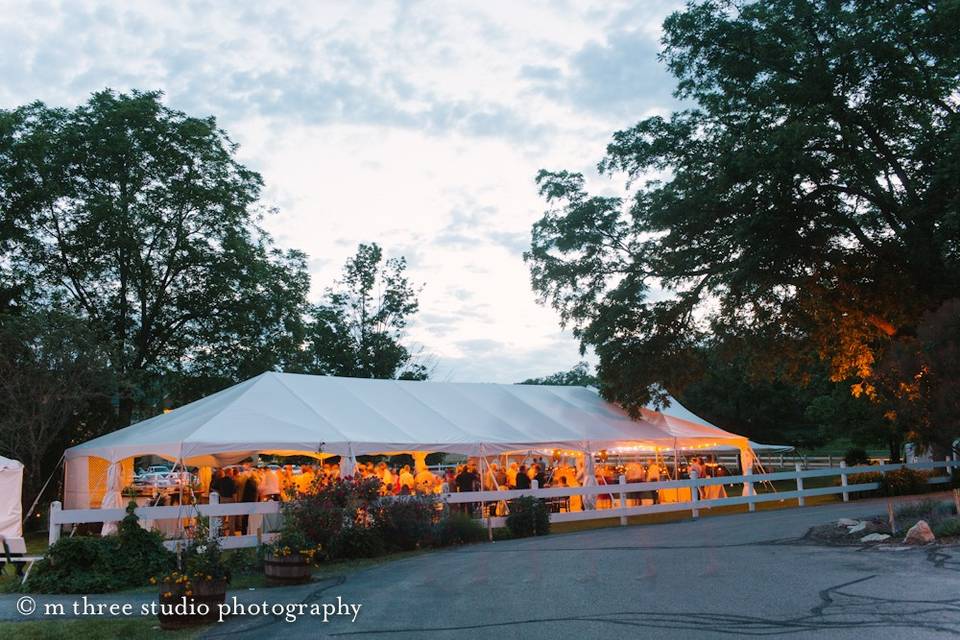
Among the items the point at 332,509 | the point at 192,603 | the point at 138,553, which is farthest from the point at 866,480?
the point at 192,603

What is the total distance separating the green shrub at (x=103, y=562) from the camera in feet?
37.3

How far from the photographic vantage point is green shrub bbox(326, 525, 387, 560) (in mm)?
13750

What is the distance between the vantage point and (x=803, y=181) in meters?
17.9

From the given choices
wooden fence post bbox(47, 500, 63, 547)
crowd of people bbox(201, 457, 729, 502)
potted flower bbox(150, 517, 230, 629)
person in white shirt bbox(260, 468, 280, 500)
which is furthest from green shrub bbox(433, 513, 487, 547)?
potted flower bbox(150, 517, 230, 629)

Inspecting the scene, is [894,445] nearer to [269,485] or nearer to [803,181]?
[803,181]

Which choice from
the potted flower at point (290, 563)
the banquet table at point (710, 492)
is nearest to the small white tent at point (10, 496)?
the potted flower at point (290, 563)

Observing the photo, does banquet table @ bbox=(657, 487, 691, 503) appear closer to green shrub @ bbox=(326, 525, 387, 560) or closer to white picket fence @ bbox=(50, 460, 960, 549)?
white picket fence @ bbox=(50, 460, 960, 549)

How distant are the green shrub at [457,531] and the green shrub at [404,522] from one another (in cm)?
30

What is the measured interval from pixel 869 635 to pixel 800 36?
1381 centimetres

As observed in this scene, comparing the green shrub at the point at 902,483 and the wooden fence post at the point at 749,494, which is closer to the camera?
the wooden fence post at the point at 749,494

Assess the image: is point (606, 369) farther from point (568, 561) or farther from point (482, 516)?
point (568, 561)

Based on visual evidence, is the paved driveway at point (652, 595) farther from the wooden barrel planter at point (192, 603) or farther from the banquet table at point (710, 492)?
the banquet table at point (710, 492)

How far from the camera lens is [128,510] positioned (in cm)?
1234
